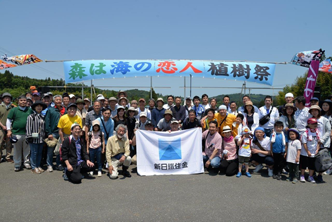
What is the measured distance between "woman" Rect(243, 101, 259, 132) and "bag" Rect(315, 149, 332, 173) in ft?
5.07

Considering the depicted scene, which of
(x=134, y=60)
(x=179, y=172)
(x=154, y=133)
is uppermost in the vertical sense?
(x=134, y=60)

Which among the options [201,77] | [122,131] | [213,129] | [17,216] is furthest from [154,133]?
[201,77]

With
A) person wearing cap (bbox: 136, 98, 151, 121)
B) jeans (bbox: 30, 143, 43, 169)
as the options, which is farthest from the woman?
jeans (bbox: 30, 143, 43, 169)

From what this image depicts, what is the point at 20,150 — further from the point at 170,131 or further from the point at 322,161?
the point at 322,161

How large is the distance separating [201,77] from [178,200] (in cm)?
630

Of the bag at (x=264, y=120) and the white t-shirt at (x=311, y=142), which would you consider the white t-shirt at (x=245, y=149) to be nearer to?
the bag at (x=264, y=120)

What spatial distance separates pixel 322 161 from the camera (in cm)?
503

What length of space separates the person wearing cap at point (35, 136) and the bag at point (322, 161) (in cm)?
662

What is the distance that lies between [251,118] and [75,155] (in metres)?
4.59

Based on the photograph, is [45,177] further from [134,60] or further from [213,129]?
[134,60]

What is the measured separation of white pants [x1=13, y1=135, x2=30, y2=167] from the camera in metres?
5.69

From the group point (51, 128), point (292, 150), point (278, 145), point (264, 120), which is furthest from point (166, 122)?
A: point (292, 150)

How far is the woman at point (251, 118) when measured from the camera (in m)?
5.96

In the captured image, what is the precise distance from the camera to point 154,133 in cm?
582
